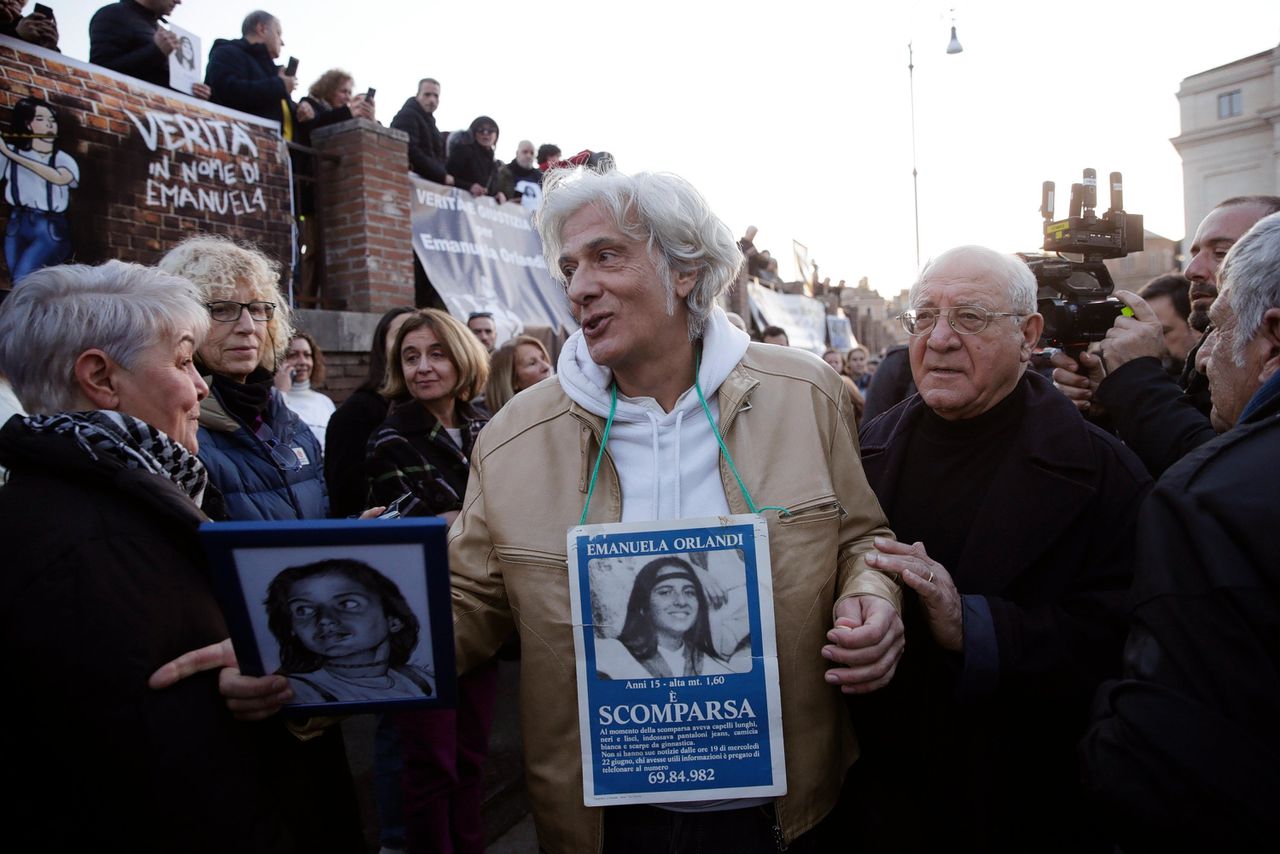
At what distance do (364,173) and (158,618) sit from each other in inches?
234

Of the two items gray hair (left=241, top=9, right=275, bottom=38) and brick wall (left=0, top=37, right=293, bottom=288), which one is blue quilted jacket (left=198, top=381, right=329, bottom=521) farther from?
gray hair (left=241, top=9, right=275, bottom=38)

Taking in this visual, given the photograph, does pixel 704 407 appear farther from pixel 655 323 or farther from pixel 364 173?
pixel 364 173

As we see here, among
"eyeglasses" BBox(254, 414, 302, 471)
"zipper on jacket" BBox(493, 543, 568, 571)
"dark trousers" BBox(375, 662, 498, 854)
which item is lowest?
"dark trousers" BBox(375, 662, 498, 854)

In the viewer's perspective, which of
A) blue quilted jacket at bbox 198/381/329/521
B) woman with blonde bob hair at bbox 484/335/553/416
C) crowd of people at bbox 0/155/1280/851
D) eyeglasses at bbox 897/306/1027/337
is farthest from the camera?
woman with blonde bob hair at bbox 484/335/553/416

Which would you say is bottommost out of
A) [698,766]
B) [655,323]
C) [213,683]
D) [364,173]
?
[698,766]

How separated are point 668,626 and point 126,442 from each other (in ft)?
3.61

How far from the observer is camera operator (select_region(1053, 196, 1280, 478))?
2223 millimetres

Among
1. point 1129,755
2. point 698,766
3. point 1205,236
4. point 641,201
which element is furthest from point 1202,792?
point 1205,236

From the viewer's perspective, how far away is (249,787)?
1.40 m

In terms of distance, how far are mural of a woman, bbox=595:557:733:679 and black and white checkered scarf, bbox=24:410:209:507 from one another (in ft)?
3.12

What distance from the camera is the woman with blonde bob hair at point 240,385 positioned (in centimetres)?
245

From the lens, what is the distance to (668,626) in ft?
4.99

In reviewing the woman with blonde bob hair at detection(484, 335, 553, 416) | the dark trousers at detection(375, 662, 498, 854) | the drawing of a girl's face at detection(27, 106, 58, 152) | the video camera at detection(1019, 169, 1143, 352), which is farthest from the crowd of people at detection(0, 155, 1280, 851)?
the drawing of a girl's face at detection(27, 106, 58, 152)

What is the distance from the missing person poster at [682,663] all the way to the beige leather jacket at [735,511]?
0.07 m
